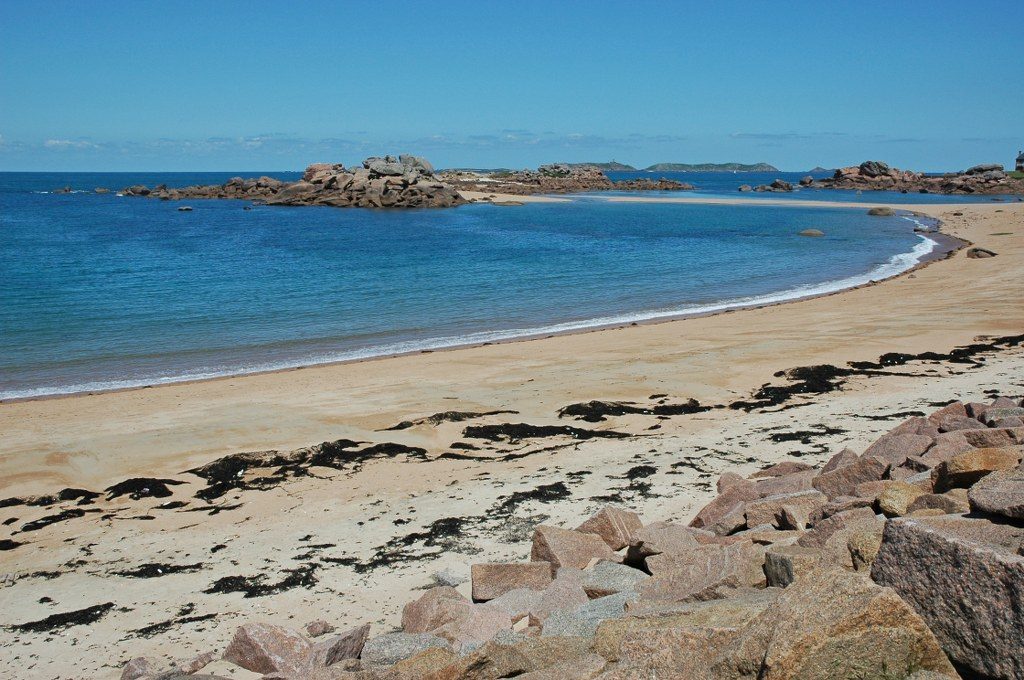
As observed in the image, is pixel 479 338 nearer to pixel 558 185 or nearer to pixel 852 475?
pixel 852 475

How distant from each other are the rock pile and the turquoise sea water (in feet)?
44.7

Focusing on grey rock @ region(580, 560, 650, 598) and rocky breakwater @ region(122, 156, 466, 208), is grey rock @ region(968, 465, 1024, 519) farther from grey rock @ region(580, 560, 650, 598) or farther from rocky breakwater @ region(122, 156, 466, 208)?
rocky breakwater @ region(122, 156, 466, 208)

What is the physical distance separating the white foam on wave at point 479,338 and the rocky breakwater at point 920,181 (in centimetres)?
9638

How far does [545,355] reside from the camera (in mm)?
18875

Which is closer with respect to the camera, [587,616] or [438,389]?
[587,616]

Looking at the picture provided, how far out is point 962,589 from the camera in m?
3.80

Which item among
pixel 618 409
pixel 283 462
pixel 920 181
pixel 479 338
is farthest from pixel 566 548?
pixel 920 181

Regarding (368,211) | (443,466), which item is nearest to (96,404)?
(443,466)

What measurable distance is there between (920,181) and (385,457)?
147732 millimetres

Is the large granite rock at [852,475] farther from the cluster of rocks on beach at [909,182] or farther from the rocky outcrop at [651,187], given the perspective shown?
the rocky outcrop at [651,187]

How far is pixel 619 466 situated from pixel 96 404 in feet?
35.3

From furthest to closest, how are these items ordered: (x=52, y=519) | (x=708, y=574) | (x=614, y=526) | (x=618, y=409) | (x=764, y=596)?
(x=618, y=409), (x=52, y=519), (x=614, y=526), (x=708, y=574), (x=764, y=596)

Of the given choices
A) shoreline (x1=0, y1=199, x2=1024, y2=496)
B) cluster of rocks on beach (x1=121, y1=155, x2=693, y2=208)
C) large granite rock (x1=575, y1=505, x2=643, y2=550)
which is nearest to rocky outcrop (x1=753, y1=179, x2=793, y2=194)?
cluster of rocks on beach (x1=121, y1=155, x2=693, y2=208)

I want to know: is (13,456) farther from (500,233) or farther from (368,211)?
(368,211)
